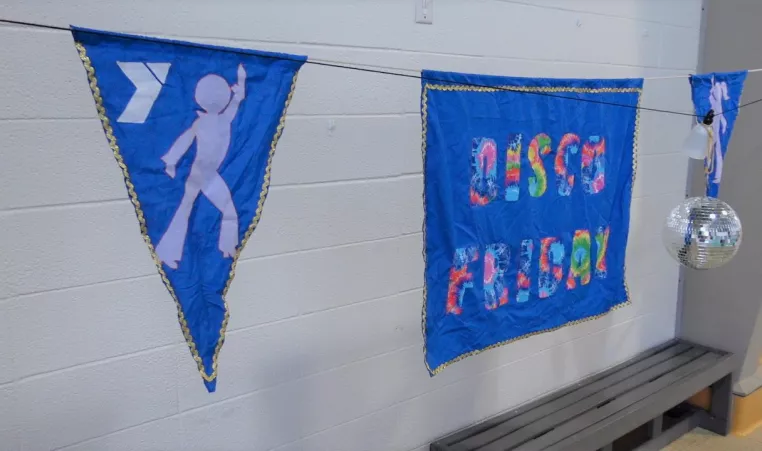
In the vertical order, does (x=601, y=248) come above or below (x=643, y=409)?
above

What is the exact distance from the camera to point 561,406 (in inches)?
92.3

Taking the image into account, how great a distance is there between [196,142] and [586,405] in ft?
5.87

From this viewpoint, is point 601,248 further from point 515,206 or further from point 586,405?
point 586,405

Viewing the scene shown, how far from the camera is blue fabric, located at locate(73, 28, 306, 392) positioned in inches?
44.3

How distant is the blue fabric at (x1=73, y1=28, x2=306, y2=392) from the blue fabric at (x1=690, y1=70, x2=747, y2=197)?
1334mm

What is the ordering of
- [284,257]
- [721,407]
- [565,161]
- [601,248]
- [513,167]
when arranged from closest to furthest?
[284,257] → [513,167] → [565,161] → [601,248] → [721,407]

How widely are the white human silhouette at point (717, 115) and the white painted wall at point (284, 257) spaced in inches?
17.1

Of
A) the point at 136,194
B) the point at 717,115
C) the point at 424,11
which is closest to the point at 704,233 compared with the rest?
the point at 717,115

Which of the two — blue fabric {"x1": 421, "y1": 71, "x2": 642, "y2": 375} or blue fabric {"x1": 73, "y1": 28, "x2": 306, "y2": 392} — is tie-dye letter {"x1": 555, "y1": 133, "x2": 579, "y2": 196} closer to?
blue fabric {"x1": 421, "y1": 71, "x2": 642, "y2": 375}

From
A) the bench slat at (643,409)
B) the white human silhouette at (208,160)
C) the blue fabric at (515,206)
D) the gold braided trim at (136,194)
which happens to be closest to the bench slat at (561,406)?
the bench slat at (643,409)

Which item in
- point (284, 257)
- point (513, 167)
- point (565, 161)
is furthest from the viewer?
point (565, 161)

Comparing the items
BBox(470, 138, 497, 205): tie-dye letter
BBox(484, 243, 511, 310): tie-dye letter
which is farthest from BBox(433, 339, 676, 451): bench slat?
BBox(470, 138, 497, 205): tie-dye letter

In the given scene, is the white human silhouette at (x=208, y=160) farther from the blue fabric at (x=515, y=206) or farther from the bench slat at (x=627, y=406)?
the bench slat at (x=627, y=406)

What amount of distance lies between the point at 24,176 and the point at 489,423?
1641 millimetres
